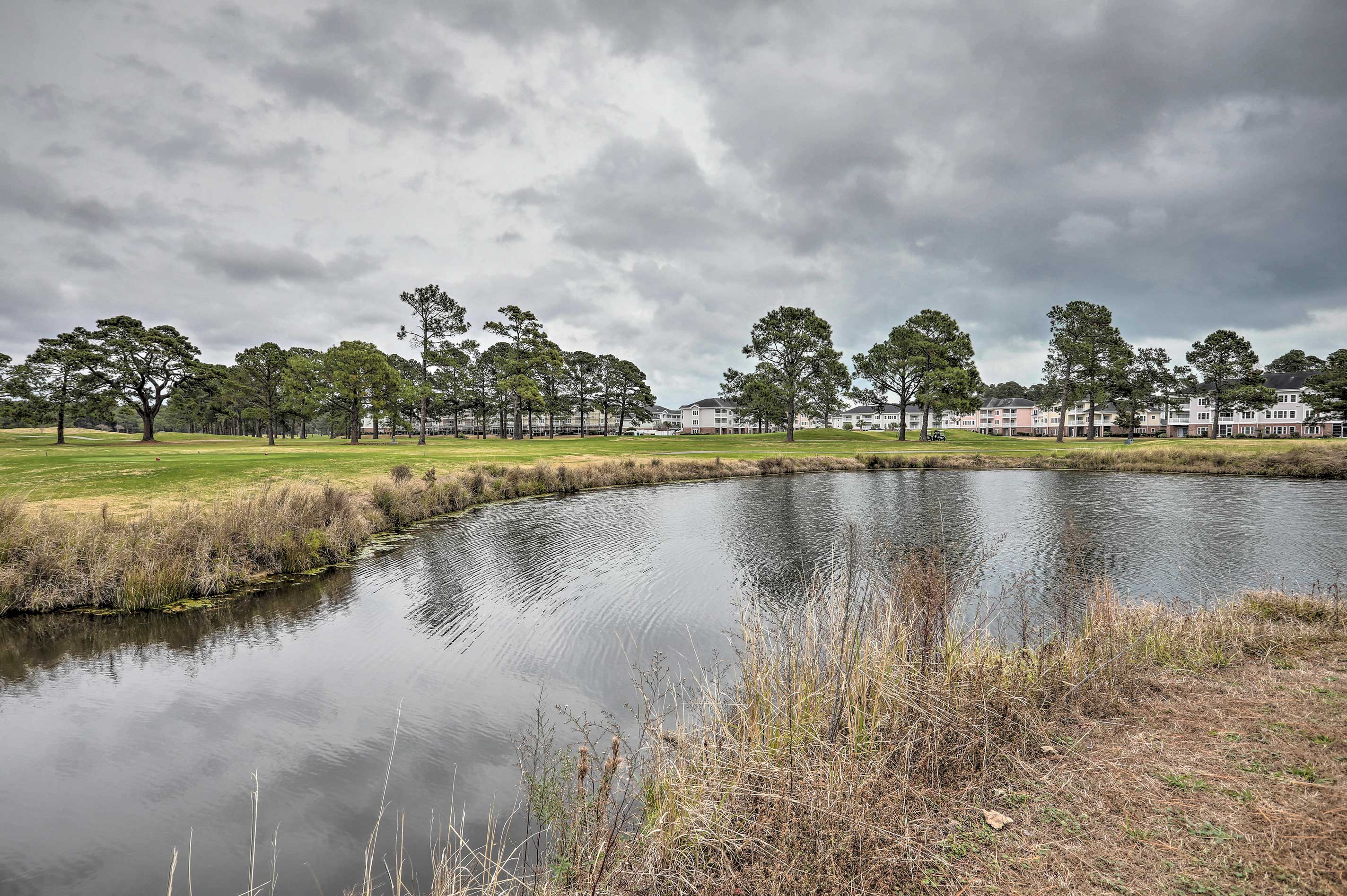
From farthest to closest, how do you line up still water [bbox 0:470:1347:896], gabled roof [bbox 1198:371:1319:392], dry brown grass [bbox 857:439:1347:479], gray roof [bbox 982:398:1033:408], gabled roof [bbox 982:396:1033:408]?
gabled roof [bbox 982:396:1033:408] < gray roof [bbox 982:398:1033:408] < gabled roof [bbox 1198:371:1319:392] < dry brown grass [bbox 857:439:1347:479] < still water [bbox 0:470:1347:896]

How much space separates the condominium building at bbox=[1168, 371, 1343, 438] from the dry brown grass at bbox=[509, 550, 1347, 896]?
97443mm

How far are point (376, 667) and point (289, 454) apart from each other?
34297 mm

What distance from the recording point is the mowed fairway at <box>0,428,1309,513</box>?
63.5 feet

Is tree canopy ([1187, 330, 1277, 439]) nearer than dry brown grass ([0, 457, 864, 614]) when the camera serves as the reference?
No

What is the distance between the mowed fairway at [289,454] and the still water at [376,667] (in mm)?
8653

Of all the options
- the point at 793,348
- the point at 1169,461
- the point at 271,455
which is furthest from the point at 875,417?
the point at 271,455

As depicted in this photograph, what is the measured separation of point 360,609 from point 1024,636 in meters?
11.9

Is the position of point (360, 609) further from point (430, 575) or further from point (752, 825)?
point (752, 825)

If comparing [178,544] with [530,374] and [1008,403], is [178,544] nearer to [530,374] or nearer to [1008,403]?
[530,374]

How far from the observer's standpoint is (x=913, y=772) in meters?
4.76

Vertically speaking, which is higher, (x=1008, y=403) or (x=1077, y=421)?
(x=1008, y=403)

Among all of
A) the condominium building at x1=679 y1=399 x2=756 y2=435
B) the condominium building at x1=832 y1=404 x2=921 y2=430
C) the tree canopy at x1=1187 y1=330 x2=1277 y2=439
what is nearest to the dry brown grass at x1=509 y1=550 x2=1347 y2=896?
the tree canopy at x1=1187 y1=330 x2=1277 y2=439

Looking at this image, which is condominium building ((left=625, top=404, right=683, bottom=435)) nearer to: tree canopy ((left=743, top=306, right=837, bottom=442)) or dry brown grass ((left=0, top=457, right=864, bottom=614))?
tree canopy ((left=743, top=306, right=837, bottom=442))

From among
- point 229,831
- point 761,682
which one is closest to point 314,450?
point 229,831
